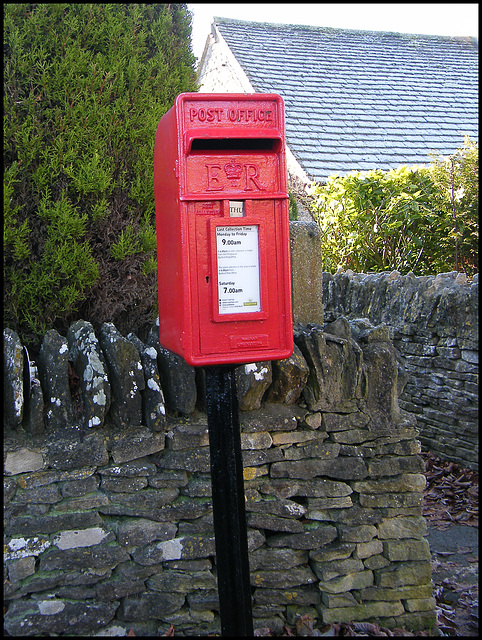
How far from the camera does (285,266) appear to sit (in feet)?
7.24

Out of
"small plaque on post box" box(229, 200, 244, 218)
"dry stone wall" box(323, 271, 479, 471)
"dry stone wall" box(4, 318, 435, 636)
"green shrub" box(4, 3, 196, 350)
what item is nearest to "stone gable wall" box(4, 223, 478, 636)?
"dry stone wall" box(4, 318, 435, 636)

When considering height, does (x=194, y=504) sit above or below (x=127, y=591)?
above

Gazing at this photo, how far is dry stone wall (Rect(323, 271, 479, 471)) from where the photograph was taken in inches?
207

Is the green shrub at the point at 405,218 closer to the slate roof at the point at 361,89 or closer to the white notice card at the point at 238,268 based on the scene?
the slate roof at the point at 361,89

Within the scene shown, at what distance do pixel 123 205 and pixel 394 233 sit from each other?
5324mm

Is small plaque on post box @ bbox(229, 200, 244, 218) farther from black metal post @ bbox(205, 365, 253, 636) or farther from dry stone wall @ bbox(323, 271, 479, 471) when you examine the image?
dry stone wall @ bbox(323, 271, 479, 471)

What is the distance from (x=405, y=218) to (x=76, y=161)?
17.8 ft

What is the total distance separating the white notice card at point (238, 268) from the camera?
2.11 metres

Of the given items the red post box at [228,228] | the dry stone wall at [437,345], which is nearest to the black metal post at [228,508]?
the red post box at [228,228]

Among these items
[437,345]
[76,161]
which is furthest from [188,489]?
[437,345]

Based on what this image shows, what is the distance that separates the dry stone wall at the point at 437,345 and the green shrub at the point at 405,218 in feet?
4.27

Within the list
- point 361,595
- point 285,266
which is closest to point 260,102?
point 285,266

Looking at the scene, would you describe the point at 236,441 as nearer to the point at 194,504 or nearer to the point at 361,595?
the point at 194,504

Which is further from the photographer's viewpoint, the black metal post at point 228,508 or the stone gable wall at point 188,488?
the stone gable wall at point 188,488
